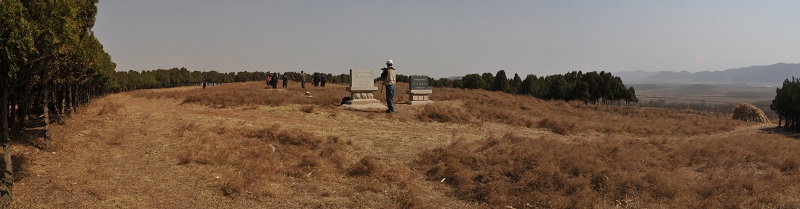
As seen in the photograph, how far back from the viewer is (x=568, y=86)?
209 feet

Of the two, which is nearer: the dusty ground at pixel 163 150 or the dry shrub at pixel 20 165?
the dusty ground at pixel 163 150

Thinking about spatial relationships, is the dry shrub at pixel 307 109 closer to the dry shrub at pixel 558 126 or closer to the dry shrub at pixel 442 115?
the dry shrub at pixel 442 115

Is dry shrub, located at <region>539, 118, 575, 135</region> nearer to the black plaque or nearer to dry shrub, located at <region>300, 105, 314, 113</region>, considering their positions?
the black plaque

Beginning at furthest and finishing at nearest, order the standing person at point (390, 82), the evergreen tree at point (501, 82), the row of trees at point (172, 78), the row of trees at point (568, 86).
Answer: the evergreen tree at point (501, 82), the row of trees at point (568, 86), the row of trees at point (172, 78), the standing person at point (390, 82)

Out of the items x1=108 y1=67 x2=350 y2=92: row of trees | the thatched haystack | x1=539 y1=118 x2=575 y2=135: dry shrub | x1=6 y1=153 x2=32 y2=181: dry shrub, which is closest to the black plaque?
x1=539 y1=118 x2=575 y2=135: dry shrub

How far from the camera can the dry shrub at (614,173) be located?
8375 millimetres

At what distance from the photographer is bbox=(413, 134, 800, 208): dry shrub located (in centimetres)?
838

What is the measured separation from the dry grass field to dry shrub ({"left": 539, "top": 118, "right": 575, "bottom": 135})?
5126 millimetres

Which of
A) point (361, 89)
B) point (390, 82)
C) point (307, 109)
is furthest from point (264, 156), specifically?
point (361, 89)

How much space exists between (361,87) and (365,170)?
1295cm

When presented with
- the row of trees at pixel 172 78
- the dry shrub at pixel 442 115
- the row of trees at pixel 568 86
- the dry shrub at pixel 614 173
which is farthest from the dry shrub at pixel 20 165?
the row of trees at pixel 568 86

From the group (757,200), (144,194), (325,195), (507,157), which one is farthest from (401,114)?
(757,200)

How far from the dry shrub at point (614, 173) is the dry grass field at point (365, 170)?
3 cm

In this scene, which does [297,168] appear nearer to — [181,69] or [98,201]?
[98,201]
